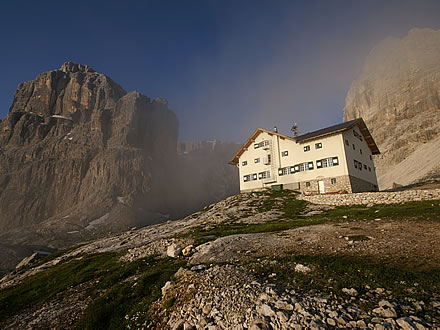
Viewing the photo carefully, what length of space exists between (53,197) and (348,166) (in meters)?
172

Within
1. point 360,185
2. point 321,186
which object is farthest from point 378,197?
point 360,185

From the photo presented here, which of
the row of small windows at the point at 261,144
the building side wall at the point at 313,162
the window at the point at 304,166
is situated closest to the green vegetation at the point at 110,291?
the building side wall at the point at 313,162

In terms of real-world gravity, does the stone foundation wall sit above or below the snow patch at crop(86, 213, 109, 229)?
above

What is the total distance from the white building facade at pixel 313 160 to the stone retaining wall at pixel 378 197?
702cm

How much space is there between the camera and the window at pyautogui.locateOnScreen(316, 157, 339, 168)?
142 feet

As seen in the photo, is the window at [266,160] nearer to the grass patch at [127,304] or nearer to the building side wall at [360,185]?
the building side wall at [360,185]

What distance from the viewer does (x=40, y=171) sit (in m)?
161

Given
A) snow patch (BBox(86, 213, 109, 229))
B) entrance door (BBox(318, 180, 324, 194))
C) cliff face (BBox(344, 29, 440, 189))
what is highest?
cliff face (BBox(344, 29, 440, 189))

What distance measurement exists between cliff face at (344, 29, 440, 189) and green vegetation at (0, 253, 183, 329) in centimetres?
10106

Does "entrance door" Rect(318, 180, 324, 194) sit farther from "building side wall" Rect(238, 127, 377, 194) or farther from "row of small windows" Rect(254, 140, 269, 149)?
"row of small windows" Rect(254, 140, 269, 149)

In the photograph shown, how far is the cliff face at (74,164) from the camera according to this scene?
142 meters

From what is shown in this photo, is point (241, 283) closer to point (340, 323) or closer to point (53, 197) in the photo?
point (340, 323)

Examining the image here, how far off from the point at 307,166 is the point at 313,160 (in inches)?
63.4

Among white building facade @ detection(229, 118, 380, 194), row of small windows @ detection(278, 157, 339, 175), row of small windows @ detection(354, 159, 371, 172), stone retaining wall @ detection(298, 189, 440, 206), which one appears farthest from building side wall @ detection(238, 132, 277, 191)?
stone retaining wall @ detection(298, 189, 440, 206)
